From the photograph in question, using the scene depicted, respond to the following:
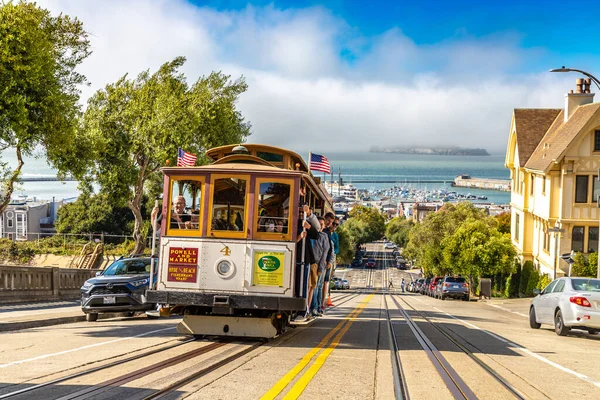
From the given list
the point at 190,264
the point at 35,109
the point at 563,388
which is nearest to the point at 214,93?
the point at 35,109

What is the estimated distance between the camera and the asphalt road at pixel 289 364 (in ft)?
28.2

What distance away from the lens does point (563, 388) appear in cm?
966

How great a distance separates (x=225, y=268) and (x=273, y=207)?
138 cm

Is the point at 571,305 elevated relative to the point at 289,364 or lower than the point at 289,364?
elevated

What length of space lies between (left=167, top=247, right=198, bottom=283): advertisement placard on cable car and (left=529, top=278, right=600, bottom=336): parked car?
9635 mm

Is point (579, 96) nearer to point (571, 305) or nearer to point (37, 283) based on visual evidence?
point (571, 305)

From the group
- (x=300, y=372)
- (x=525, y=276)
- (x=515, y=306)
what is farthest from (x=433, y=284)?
(x=300, y=372)

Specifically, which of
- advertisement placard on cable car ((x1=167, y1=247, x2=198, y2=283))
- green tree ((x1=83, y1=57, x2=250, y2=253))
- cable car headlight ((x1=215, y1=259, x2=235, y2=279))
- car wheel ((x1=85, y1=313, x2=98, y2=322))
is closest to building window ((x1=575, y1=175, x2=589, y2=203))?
green tree ((x1=83, y1=57, x2=250, y2=253))

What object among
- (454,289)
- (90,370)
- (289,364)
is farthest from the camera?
(454,289)

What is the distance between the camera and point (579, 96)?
4412cm

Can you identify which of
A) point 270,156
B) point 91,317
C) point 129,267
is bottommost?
point 91,317

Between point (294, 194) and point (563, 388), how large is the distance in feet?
18.1

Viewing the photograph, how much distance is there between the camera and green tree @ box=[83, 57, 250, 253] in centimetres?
3422

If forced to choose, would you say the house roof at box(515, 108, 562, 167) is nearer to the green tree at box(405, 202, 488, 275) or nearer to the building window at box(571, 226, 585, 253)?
the building window at box(571, 226, 585, 253)
